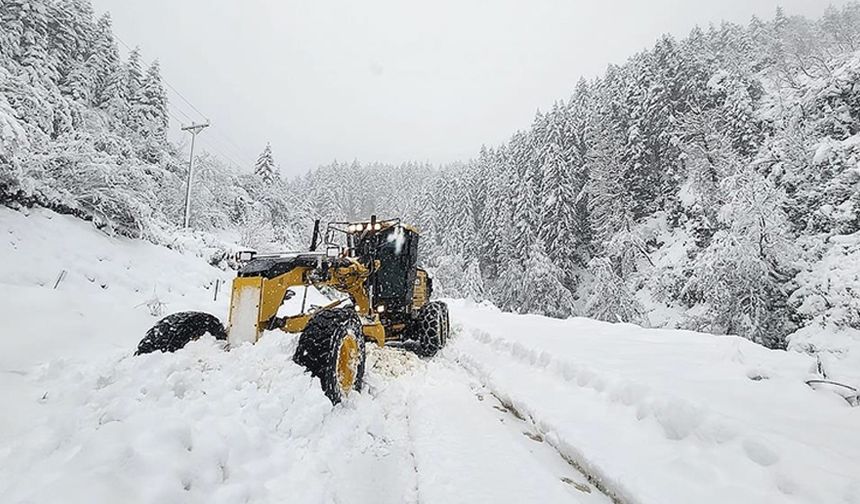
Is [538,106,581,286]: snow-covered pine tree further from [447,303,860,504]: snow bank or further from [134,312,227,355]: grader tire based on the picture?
[134,312,227,355]: grader tire

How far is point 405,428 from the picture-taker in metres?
3.74

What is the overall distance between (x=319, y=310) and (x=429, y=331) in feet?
8.67

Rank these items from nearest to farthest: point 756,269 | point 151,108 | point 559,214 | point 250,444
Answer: point 250,444 → point 756,269 → point 151,108 → point 559,214

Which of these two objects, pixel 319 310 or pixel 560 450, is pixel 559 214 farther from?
pixel 560 450

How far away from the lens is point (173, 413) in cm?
255

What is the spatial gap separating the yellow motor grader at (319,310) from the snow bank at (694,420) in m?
1.80

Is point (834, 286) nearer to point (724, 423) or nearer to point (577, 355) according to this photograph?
point (577, 355)

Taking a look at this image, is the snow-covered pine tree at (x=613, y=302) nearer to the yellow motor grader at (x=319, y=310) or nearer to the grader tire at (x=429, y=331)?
the grader tire at (x=429, y=331)

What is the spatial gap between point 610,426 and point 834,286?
13.0 m

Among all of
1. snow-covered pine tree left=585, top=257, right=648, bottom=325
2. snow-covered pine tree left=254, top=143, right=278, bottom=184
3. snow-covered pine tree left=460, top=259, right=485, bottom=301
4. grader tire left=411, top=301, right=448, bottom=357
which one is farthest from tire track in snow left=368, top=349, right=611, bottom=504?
snow-covered pine tree left=254, top=143, right=278, bottom=184

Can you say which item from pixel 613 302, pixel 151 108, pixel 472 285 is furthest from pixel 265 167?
pixel 613 302

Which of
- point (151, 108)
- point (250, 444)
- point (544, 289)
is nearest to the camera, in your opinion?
point (250, 444)

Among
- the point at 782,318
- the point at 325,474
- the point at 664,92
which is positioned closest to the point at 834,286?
the point at 782,318

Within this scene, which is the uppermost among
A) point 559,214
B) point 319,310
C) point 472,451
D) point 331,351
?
point 559,214
